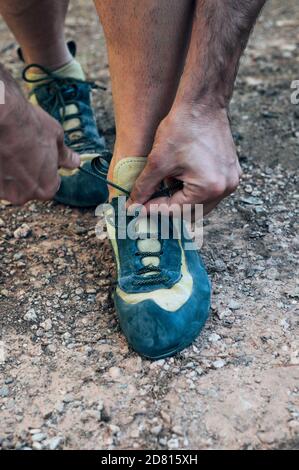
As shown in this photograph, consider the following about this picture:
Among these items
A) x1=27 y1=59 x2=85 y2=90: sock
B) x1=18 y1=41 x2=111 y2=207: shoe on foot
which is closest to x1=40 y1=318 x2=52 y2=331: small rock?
x1=18 y1=41 x2=111 y2=207: shoe on foot

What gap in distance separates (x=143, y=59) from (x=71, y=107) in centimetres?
62

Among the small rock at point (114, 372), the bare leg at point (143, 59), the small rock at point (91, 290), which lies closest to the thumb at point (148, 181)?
the bare leg at point (143, 59)

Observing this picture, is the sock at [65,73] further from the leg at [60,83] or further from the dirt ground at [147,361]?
the dirt ground at [147,361]

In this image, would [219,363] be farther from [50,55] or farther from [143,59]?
[50,55]

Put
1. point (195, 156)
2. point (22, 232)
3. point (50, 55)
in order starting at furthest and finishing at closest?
point (50, 55) < point (22, 232) < point (195, 156)

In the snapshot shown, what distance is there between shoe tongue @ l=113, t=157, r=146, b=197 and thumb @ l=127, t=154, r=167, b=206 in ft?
0.18

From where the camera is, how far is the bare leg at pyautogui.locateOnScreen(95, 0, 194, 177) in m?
1.45

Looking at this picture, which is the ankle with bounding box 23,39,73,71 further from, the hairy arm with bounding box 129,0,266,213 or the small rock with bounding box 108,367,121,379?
the small rock with bounding box 108,367,121,379

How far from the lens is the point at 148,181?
1431 millimetres

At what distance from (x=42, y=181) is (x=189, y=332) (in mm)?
485

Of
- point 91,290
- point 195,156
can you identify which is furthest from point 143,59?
point 91,290

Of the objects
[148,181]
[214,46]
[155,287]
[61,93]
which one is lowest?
[155,287]

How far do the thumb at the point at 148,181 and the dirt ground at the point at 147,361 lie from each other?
11.8 inches
